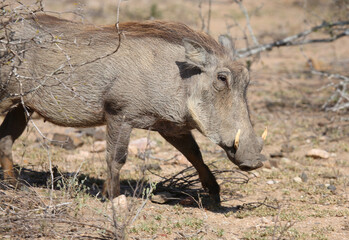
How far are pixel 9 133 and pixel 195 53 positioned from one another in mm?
1698

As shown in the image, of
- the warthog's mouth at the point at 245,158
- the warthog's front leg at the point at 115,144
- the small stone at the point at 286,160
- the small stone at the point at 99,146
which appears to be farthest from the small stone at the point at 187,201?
the small stone at the point at 99,146

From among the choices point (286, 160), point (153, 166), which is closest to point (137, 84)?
point (153, 166)

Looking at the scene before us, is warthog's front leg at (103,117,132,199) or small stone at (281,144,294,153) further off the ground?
warthog's front leg at (103,117,132,199)

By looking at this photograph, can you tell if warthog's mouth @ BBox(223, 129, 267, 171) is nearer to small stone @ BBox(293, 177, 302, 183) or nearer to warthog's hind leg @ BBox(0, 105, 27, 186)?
small stone @ BBox(293, 177, 302, 183)

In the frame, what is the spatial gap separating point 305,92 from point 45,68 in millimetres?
4722

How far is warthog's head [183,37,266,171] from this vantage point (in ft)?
12.6

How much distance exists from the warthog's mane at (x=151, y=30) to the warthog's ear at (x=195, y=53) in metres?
0.09

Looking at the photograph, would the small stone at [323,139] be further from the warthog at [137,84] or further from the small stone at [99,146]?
the small stone at [99,146]

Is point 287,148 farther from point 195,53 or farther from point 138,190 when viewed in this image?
point 195,53

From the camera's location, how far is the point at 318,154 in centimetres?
545

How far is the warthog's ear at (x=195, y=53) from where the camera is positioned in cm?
391

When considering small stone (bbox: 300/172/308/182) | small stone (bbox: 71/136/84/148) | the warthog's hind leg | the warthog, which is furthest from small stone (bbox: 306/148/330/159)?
the warthog's hind leg

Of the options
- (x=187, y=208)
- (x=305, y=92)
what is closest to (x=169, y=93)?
(x=187, y=208)

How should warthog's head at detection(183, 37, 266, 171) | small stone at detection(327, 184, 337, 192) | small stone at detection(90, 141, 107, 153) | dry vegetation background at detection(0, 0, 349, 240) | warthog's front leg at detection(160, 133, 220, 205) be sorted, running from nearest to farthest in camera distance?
dry vegetation background at detection(0, 0, 349, 240) → warthog's head at detection(183, 37, 266, 171) → warthog's front leg at detection(160, 133, 220, 205) → small stone at detection(327, 184, 337, 192) → small stone at detection(90, 141, 107, 153)
